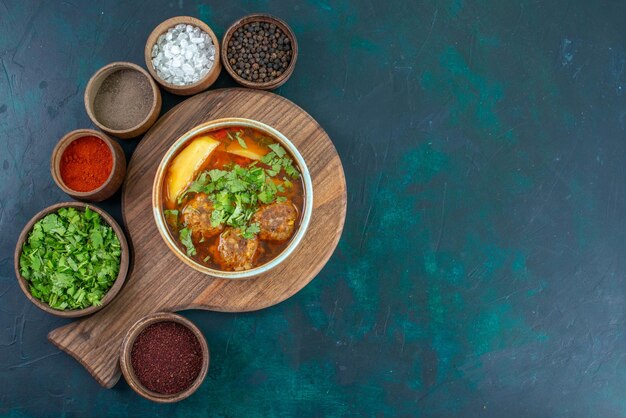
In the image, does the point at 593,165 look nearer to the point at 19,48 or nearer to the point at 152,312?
the point at 152,312

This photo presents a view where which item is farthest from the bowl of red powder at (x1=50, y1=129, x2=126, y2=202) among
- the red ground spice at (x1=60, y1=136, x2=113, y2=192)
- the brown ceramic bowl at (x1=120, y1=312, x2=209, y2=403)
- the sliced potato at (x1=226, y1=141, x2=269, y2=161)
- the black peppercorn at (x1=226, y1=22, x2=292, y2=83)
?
the black peppercorn at (x1=226, y1=22, x2=292, y2=83)

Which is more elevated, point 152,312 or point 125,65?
point 125,65

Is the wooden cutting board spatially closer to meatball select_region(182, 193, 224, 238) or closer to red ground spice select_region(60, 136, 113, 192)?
red ground spice select_region(60, 136, 113, 192)

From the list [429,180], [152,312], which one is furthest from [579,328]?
[152,312]

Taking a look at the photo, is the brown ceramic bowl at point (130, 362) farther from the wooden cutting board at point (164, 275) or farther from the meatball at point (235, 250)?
the meatball at point (235, 250)

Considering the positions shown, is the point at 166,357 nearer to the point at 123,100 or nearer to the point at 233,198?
the point at 233,198

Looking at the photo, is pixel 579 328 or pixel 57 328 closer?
pixel 57 328

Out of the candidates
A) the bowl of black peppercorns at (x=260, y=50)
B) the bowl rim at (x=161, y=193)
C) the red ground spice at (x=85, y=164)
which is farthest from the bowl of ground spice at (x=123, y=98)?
the bowl of black peppercorns at (x=260, y=50)

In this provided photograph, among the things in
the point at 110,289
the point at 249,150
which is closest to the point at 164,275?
the point at 110,289
